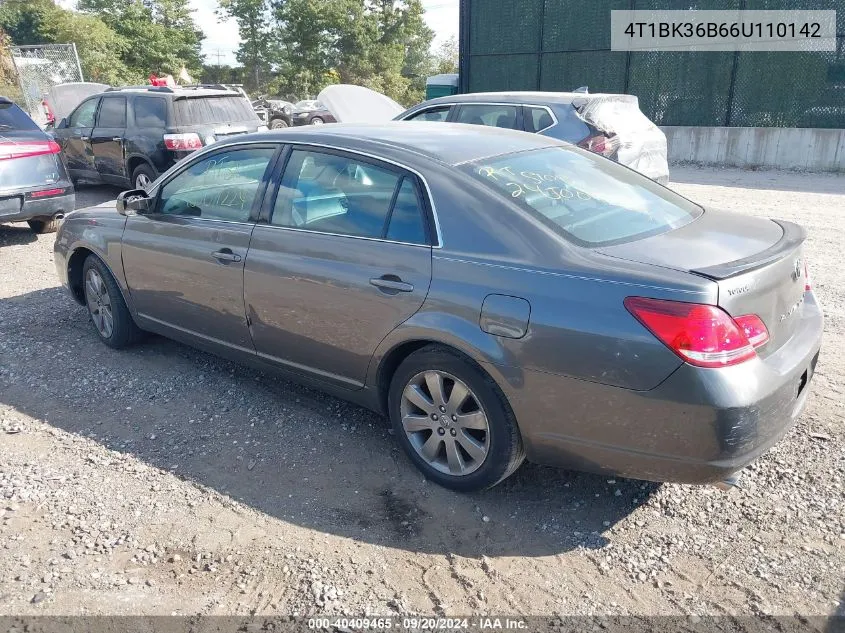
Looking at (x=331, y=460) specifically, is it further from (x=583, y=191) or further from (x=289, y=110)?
(x=289, y=110)

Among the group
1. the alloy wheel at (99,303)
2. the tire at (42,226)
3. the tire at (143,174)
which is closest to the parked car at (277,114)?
the tire at (143,174)

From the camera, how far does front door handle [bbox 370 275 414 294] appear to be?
3242 millimetres

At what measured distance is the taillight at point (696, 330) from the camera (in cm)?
256

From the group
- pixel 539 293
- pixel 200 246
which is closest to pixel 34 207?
pixel 200 246

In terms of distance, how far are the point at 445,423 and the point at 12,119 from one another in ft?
24.0

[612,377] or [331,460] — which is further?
[331,460]

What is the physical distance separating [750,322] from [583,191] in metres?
1.11

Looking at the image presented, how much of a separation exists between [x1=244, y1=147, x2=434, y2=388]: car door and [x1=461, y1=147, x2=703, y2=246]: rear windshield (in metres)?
0.44

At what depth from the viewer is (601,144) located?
311 inches

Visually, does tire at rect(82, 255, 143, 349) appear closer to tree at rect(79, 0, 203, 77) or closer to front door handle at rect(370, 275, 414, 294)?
front door handle at rect(370, 275, 414, 294)

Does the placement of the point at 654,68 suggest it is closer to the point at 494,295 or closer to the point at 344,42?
the point at 494,295

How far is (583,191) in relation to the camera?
3467 millimetres

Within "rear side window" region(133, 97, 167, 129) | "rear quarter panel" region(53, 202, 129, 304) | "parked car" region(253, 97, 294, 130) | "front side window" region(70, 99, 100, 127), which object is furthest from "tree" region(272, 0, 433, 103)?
"rear quarter panel" region(53, 202, 129, 304)

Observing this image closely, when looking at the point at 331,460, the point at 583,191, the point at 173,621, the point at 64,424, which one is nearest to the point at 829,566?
the point at 583,191
